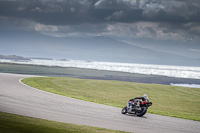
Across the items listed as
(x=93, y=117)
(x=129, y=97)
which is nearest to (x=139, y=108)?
(x=93, y=117)

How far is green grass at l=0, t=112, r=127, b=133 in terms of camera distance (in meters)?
12.4

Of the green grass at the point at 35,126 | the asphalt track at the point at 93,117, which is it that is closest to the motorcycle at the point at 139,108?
the asphalt track at the point at 93,117

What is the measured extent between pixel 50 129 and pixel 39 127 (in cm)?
57

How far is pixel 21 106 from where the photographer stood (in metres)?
19.5

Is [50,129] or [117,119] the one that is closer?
[50,129]

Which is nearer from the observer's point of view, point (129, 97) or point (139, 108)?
point (139, 108)

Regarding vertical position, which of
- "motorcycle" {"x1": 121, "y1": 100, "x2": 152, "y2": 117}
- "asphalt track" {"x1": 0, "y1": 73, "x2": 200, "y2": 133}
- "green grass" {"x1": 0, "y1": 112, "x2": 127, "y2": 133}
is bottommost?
"green grass" {"x1": 0, "y1": 112, "x2": 127, "y2": 133}

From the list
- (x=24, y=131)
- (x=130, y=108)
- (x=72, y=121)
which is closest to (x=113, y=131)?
(x=72, y=121)

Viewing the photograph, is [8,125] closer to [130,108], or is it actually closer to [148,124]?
[148,124]

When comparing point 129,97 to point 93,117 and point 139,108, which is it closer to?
point 139,108

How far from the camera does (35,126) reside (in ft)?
44.6

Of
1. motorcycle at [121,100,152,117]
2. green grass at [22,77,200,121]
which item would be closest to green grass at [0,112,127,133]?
motorcycle at [121,100,152,117]

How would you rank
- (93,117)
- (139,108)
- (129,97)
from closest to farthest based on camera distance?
(93,117), (139,108), (129,97)

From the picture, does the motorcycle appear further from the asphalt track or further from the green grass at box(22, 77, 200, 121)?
the green grass at box(22, 77, 200, 121)
